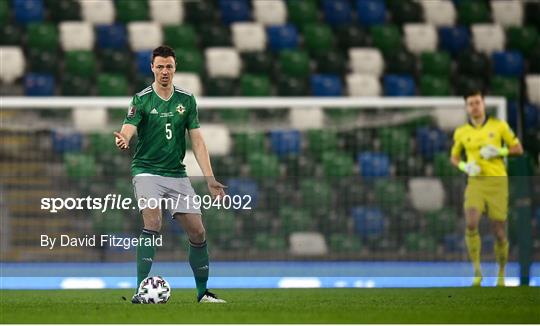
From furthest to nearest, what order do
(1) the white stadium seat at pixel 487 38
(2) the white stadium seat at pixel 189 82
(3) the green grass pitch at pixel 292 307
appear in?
(1) the white stadium seat at pixel 487 38 < (2) the white stadium seat at pixel 189 82 < (3) the green grass pitch at pixel 292 307

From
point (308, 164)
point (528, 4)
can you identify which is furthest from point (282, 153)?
point (528, 4)

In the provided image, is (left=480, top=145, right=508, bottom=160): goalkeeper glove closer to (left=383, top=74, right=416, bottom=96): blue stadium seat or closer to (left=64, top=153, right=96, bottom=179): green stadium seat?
(left=64, top=153, right=96, bottom=179): green stadium seat

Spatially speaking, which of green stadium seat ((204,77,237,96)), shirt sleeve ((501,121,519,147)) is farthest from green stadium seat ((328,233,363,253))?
green stadium seat ((204,77,237,96))

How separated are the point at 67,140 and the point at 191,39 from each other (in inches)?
200

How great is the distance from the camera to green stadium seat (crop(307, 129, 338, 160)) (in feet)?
49.0

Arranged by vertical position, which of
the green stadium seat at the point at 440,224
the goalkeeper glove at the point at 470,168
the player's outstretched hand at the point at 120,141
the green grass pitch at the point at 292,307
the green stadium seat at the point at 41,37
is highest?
the green stadium seat at the point at 41,37

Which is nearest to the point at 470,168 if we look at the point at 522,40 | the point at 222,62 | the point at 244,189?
the point at 244,189

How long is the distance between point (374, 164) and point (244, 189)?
125 inches

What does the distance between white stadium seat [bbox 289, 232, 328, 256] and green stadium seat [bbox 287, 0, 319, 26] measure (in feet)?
28.0

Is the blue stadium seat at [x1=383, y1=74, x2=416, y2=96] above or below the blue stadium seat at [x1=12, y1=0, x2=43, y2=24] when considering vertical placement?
below

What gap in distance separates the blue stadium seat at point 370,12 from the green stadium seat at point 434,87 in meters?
2.05

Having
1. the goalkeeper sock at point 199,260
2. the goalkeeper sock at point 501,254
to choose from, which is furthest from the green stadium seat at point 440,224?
the goalkeeper sock at point 199,260

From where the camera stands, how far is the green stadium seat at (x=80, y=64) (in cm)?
1817

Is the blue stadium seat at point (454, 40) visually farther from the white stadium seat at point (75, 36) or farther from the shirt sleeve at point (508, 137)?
the shirt sleeve at point (508, 137)
